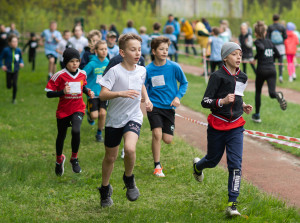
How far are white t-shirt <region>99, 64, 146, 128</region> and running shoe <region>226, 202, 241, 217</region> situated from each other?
1420mm

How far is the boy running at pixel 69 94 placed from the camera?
7.36m

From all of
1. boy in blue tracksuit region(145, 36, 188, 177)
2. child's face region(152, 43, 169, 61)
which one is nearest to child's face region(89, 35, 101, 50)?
boy in blue tracksuit region(145, 36, 188, 177)

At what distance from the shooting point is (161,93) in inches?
297

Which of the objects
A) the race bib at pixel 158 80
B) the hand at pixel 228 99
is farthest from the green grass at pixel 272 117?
the hand at pixel 228 99

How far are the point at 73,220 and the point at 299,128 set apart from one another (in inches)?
247

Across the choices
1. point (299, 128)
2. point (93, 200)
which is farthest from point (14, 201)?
point (299, 128)

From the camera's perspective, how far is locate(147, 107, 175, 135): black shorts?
24.7 ft

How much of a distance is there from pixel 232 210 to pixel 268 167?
2.58 m

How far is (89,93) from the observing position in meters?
7.46

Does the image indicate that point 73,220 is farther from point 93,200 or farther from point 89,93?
point 89,93

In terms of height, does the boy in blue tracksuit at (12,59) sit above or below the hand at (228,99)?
below

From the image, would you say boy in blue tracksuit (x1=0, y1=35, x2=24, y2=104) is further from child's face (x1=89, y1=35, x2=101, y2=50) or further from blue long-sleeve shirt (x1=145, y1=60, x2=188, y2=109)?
blue long-sleeve shirt (x1=145, y1=60, x2=188, y2=109)

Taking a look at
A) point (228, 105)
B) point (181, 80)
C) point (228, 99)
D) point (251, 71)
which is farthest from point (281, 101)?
point (251, 71)

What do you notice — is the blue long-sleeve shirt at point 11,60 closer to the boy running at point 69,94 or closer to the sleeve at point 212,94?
the boy running at point 69,94
